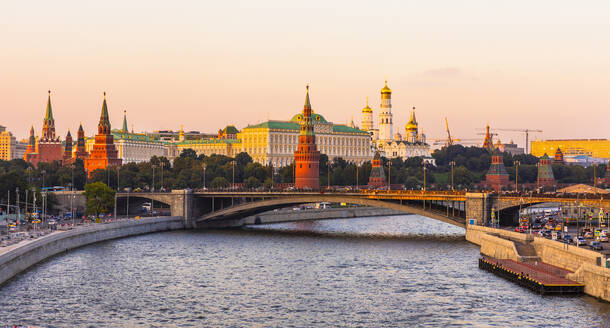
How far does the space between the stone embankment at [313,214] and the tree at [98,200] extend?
18.8 meters

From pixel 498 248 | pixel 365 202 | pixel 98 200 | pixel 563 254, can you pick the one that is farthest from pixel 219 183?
pixel 563 254

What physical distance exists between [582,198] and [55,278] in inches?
1957

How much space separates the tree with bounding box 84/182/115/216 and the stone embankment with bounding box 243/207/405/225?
1880cm

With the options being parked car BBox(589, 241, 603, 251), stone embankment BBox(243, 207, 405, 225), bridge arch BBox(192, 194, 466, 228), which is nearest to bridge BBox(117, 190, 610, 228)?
bridge arch BBox(192, 194, 466, 228)

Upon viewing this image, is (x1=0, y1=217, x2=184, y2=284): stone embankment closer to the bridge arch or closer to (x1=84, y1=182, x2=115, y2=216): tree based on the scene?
the bridge arch

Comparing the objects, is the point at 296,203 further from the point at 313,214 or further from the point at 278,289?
the point at 278,289

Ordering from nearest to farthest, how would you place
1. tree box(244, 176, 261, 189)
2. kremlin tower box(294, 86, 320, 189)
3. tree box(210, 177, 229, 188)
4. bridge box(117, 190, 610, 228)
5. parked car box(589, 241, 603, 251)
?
parked car box(589, 241, 603, 251) → bridge box(117, 190, 610, 228) → tree box(210, 177, 229, 188) → kremlin tower box(294, 86, 320, 189) → tree box(244, 176, 261, 189)

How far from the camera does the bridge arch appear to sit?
325ft

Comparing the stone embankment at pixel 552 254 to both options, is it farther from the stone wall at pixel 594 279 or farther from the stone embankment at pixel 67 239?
the stone embankment at pixel 67 239

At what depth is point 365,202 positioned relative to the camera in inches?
4158

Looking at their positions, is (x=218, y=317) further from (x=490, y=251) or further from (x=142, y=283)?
(x=490, y=251)

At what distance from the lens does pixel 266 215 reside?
128 m

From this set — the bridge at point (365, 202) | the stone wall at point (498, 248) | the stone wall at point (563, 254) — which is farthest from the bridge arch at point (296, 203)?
the stone wall at point (563, 254)

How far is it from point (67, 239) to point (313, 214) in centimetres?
5904
